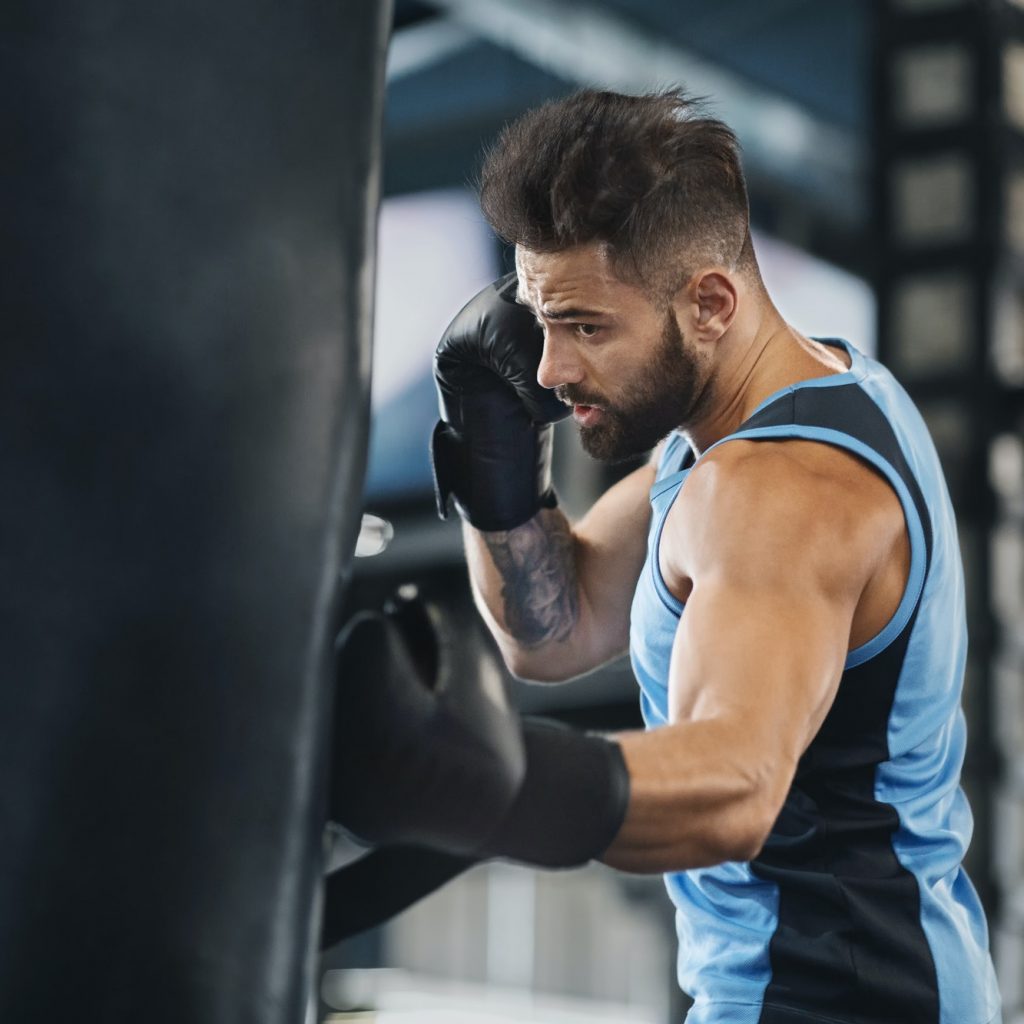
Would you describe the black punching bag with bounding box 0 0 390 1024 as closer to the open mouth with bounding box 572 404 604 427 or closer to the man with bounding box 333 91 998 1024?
the man with bounding box 333 91 998 1024

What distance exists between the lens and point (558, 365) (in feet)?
4.71

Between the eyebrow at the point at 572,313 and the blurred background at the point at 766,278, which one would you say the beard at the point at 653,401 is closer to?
the eyebrow at the point at 572,313

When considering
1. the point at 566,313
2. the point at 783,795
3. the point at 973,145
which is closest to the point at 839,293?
the point at 973,145

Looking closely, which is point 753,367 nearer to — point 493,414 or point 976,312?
point 493,414

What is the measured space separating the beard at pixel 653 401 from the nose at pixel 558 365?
0.6 inches

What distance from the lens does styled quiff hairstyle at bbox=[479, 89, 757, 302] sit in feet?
4.48

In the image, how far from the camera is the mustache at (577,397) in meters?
1.44

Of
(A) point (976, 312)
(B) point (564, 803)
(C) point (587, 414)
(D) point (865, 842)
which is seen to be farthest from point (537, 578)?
(A) point (976, 312)

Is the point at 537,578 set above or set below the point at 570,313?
below

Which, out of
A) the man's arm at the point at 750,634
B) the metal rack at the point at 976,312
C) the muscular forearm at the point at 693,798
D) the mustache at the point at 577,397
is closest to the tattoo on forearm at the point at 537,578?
the mustache at the point at 577,397

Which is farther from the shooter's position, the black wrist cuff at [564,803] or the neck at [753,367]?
the neck at [753,367]

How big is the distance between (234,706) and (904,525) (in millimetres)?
638

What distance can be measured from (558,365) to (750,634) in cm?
42

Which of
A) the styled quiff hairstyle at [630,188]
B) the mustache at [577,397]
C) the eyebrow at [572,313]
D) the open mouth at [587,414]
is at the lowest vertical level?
the open mouth at [587,414]
